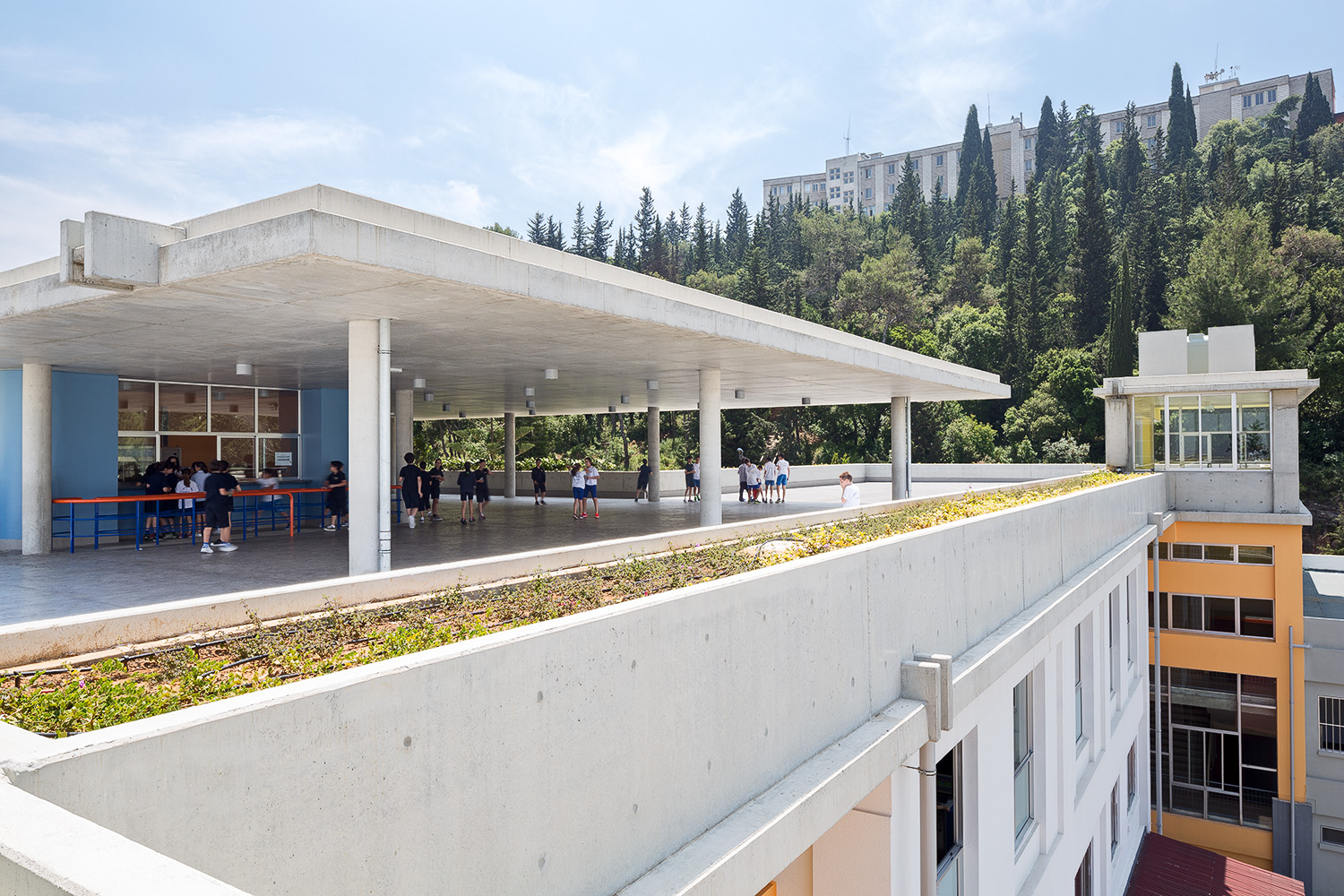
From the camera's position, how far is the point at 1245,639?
21875 millimetres

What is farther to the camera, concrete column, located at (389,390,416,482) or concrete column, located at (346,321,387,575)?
concrete column, located at (389,390,416,482)

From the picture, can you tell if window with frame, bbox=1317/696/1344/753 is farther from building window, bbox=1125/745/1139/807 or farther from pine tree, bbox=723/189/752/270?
pine tree, bbox=723/189/752/270

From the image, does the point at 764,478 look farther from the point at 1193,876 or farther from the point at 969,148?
the point at 969,148

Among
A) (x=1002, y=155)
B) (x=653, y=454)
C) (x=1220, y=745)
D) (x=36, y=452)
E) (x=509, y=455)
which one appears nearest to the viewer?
(x=36, y=452)

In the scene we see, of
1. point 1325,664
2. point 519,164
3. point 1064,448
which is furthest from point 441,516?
point 519,164

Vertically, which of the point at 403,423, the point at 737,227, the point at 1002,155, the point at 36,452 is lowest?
the point at 36,452

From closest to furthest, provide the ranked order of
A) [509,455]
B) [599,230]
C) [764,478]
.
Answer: [764,478] → [509,455] → [599,230]

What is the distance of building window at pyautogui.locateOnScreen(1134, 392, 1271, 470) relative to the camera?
22.0 m

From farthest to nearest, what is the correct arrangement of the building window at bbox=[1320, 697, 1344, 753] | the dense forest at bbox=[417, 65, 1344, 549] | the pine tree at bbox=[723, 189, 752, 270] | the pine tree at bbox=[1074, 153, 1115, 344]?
the pine tree at bbox=[723, 189, 752, 270], the pine tree at bbox=[1074, 153, 1115, 344], the dense forest at bbox=[417, 65, 1344, 549], the building window at bbox=[1320, 697, 1344, 753]

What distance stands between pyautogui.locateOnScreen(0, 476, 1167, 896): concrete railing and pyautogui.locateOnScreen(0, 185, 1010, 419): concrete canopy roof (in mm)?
5257

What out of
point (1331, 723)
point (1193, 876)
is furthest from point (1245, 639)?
point (1193, 876)

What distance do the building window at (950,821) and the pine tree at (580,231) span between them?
343 feet

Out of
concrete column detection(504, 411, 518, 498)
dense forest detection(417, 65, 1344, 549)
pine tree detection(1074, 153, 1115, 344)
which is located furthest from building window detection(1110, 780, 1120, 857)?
pine tree detection(1074, 153, 1115, 344)

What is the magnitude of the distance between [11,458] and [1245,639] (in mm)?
29959
